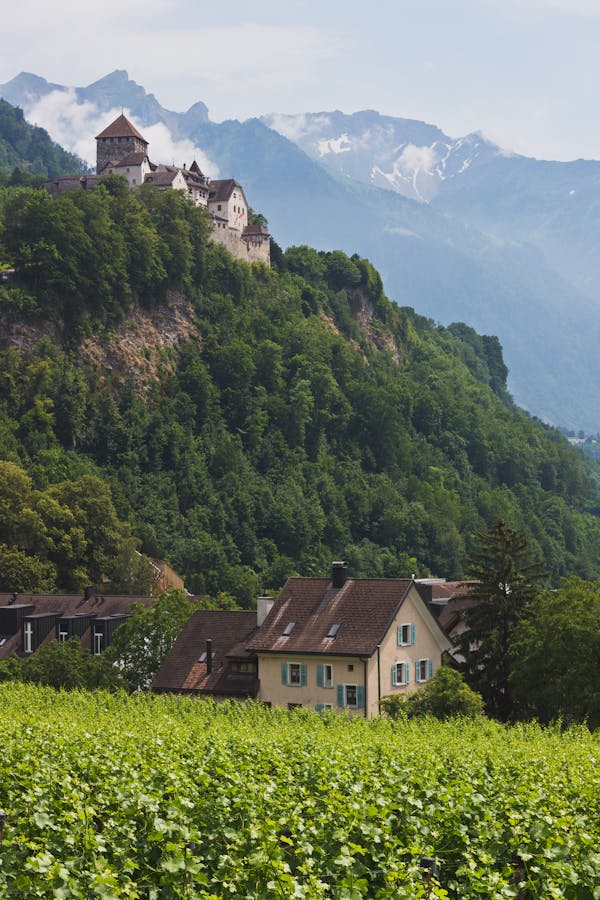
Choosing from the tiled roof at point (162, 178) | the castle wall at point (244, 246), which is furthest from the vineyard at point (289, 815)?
the castle wall at point (244, 246)

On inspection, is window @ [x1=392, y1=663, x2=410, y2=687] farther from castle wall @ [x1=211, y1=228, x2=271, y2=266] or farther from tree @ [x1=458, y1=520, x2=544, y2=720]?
castle wall @ [x1=211, y1=228, x2=271, y2=266]

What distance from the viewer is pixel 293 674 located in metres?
62.9

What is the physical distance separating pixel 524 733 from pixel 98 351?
336 ft

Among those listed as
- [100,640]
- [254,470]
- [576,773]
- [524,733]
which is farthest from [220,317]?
[576,773]

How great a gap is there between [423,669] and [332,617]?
5.06 metres

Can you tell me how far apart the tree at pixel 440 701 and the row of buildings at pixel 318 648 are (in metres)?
3.61

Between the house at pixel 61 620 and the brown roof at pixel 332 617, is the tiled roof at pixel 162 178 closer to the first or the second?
the house at pixel 61 620

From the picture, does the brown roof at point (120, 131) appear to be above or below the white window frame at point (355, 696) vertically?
above

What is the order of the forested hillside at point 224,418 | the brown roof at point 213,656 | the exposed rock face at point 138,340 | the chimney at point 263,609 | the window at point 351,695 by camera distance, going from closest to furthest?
the window at point 351,695 < the brown roof at point 213,656 < the chimney at point 263,609 < the forested hillside at point 224,418 < the exposed rock face at point 138,340

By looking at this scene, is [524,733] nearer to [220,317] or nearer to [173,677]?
[173,677]

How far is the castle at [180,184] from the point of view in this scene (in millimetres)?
163400

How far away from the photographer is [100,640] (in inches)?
3108

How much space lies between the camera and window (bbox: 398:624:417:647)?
62844 mm

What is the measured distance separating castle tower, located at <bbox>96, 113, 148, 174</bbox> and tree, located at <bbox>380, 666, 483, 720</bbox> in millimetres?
123983
